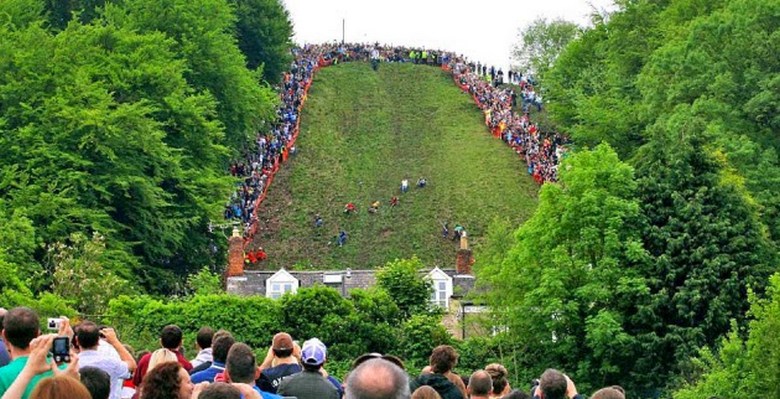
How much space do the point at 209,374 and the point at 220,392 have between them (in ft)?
13.6

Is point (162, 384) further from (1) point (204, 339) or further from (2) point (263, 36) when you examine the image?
(2) point (263, 36)

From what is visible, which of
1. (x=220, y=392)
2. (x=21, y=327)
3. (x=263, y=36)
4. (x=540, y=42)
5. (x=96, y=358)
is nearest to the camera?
(x=220, y=392)

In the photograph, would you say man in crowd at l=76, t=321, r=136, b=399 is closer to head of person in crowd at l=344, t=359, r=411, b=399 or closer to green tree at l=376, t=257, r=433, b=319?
head of person in crowd at l=344, t=359, r=411, b=399

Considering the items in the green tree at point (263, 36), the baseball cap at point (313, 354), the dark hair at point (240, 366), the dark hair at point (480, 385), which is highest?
the green tree at point (263, 36)

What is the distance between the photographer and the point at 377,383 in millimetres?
9633

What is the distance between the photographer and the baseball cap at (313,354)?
13719mm

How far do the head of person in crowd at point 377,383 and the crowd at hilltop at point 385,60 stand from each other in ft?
183

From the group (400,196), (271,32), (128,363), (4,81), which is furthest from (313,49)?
(128,363)

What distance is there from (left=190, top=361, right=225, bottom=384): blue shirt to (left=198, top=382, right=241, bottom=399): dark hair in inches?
152

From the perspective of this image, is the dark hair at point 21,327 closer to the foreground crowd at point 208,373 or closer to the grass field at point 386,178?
the foreground crowd at point 208,373

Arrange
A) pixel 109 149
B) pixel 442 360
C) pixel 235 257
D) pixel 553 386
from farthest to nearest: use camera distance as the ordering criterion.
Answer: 1. pixel 235 257
2. pixel 109 149
3. pixel 442 360
4. pixel 553 386

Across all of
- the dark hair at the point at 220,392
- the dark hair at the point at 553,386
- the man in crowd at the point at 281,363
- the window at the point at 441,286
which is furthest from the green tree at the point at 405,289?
the dark hair at the point at 220,392

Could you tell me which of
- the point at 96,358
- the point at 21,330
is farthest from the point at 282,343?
the point at 21,330

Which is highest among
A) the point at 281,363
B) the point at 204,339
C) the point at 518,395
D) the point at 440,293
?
the point at 440,293
